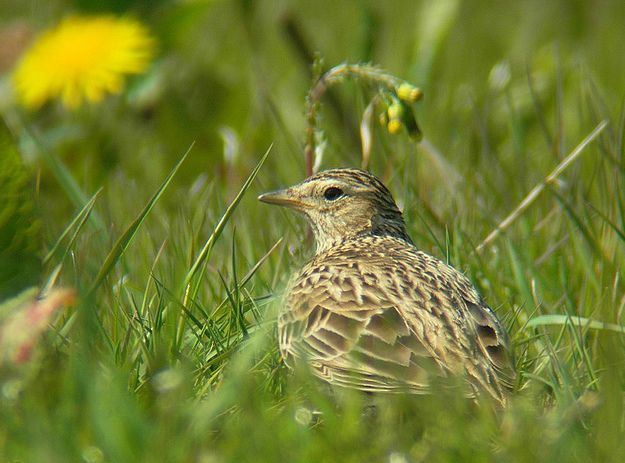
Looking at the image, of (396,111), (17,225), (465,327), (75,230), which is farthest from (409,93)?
(17,225)

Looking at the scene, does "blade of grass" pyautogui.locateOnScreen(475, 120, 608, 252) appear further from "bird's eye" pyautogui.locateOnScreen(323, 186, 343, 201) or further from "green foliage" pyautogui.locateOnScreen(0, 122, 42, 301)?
"green foliage" pyautogui.locateOnScreen(0, 122, 42, 301)

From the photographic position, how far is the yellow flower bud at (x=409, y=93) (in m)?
4.41

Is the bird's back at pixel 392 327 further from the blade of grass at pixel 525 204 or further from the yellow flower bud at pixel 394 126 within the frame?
the yellow flower bud at pixel 394 126

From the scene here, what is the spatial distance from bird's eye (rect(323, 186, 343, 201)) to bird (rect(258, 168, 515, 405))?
374 mm

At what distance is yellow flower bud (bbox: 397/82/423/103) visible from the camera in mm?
4410

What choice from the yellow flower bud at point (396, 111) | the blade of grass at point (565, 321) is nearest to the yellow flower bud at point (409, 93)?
the yellow flower bud at point (396, 111)

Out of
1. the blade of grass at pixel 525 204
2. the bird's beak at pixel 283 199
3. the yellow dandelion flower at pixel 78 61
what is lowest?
the blade of grass at pixel 525 204

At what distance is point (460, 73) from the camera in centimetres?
902

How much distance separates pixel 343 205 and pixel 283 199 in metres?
0.28

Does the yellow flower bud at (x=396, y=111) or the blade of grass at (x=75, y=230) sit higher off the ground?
the blade of grass at (x=75, y=230)

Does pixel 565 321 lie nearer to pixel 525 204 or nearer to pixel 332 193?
A: pixel 525 204

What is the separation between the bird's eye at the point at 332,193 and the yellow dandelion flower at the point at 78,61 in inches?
89.3

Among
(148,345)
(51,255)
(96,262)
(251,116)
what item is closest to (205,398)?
(148,345)

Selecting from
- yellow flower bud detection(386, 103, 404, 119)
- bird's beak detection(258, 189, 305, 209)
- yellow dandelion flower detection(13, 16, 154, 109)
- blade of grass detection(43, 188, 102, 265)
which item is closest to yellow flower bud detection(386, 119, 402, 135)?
yellow flower bud detection(386, 103, 404, 119)
